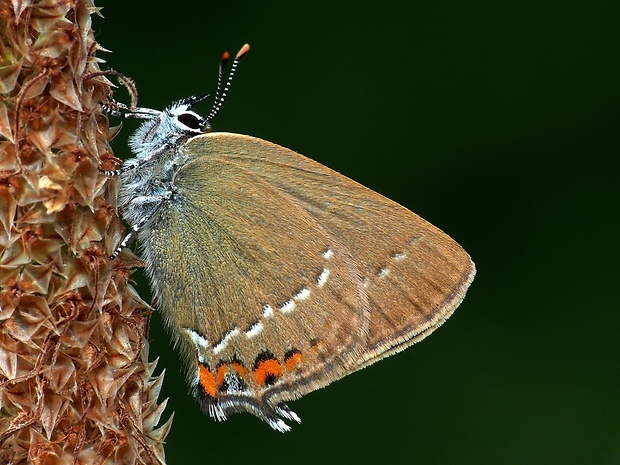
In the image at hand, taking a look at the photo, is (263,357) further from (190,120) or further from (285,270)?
(190,120)

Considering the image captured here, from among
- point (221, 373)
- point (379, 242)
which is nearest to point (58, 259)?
point (221, 373)

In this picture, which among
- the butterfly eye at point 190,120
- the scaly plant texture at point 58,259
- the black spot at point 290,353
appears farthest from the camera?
the butterfly eye at point 190,120

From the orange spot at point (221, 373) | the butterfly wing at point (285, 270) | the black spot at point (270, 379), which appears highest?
the butterfly wing at point (285, 270)

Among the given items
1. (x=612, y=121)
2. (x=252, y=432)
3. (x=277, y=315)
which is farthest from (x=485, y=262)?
(x=277, y=315)

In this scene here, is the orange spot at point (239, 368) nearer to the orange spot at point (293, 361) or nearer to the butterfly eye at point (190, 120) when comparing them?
the orange spot at point (293, 361)

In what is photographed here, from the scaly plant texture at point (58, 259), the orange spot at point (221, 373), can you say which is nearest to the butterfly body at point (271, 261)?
the orange spot at point (221, 373)

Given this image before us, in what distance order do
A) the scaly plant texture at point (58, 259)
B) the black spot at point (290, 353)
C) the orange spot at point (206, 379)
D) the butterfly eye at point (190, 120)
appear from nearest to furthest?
the scaly plant texture at point (58, 259), the orange spot at point (206, 379), the black spot at point (290, 353), the butterfly eye at point (190, 120)
